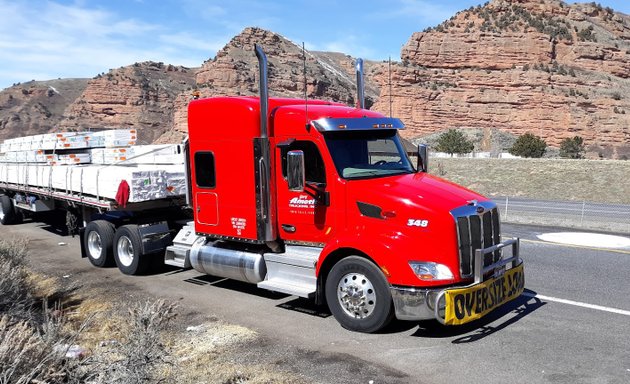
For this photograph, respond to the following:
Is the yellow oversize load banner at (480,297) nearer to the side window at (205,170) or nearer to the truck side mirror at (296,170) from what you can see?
the truck side mirror at (296,170)

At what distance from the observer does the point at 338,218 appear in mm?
7277

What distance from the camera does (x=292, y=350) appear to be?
6.38 m

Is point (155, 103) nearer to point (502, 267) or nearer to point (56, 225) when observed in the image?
point (56, 225)

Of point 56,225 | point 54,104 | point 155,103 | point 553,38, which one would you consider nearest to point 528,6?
point 553,38

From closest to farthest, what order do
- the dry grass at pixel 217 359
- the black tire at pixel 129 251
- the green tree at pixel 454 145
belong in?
the dry grass at pixel 217 359 < the black tire at pixel 129 251 < the green tree at pixel 454 145

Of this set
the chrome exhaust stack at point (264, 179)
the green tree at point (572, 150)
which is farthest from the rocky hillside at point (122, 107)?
the chrome exhaust stack at point (264, 179)

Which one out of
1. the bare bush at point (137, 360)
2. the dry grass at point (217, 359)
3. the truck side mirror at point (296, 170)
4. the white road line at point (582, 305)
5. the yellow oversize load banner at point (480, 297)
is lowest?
the white road line at point (582, 305)

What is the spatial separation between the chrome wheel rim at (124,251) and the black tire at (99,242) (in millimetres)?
318

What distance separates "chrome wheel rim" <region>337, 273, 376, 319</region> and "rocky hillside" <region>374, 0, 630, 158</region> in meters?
66.7

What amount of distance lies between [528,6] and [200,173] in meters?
94.4

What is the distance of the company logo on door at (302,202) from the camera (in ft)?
24.8

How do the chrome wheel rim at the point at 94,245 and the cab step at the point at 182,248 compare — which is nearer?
the cab step at the point at 182,248

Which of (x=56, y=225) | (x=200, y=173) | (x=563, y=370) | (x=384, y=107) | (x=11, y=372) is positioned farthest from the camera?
(x=384, y=107)

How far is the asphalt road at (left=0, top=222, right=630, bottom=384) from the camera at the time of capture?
5680 millimetres
